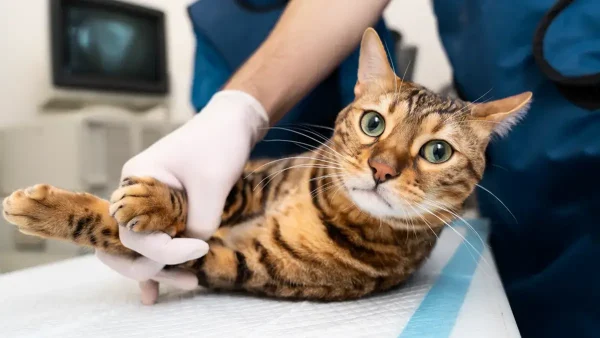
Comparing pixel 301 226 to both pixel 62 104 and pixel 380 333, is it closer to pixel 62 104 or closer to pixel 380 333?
pixel 380 333

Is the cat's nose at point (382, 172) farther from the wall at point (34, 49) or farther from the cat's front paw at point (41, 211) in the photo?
the wall at point (34, 49)

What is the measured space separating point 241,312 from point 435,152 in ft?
1.29

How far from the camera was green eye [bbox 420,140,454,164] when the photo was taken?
759mm

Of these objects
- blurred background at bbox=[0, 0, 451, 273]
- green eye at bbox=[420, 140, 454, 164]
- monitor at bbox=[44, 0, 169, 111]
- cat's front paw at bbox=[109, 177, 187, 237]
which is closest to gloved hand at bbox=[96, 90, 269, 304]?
cat's front paw at bbox=[109, 177, 187, 237]

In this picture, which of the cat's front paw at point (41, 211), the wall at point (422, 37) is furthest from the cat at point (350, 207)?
the wall at point (422, 37)

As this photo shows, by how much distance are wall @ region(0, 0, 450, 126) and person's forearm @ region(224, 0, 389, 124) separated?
116 cm

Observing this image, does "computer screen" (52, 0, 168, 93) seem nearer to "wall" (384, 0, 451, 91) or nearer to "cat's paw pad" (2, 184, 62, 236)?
"wall" (384, 0, 451, 91)

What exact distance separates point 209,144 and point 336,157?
22 cm

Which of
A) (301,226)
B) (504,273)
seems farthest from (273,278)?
(504,273)

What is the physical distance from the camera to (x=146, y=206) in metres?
0.65

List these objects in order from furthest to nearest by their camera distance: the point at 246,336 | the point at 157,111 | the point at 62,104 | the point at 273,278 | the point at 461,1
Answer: the point at 157,111 → the point at 62,104 → the point at 461,1 → the point at 273,278 → the point at 246,336

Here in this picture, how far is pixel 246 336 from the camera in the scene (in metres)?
0.59

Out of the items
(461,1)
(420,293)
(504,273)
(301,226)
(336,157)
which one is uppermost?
(461,1)

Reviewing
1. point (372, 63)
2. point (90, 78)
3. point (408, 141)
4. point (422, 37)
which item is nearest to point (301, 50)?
point (372, 63)
